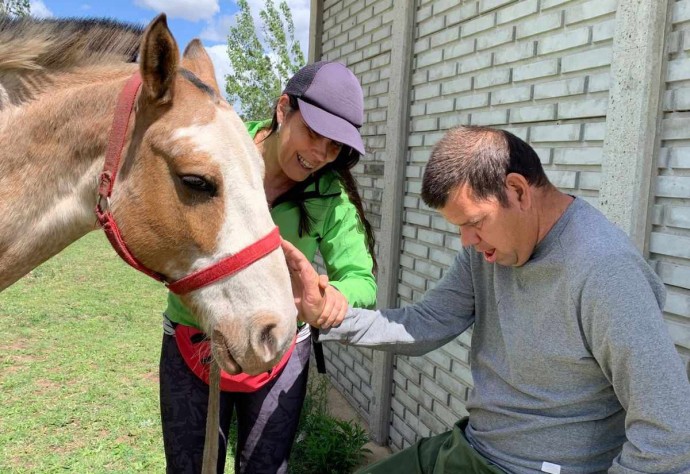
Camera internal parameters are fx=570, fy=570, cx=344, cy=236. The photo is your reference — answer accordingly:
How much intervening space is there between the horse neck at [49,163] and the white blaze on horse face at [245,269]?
0.29m

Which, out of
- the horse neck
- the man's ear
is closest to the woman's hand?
the man's ear

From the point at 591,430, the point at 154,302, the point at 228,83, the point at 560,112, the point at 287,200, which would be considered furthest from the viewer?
the point at 228,83

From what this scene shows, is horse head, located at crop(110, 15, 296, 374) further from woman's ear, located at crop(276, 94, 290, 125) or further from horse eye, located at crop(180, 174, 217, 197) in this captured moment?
woman's ear, located at crop(276, 94, 290, 125)

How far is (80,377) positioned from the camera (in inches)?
205

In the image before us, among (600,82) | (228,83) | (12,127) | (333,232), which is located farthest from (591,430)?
(228,83)

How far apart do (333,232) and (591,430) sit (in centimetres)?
107

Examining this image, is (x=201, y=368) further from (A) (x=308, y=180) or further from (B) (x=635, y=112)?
(B) (x=635, y=112)

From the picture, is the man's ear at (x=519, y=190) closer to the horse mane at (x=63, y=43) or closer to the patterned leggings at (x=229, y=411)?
the patterned leggings at (x=229, y=411)

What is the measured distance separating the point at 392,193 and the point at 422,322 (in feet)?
6.68

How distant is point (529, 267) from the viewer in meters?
1.58

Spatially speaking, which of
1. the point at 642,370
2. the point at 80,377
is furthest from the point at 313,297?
the point at 80,377

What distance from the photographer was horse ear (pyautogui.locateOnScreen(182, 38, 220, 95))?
1.85 meters

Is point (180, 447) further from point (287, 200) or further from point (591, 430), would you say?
point (591, 430)

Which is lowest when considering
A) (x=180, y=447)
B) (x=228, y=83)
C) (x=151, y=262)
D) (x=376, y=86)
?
(x=180, y=447)
